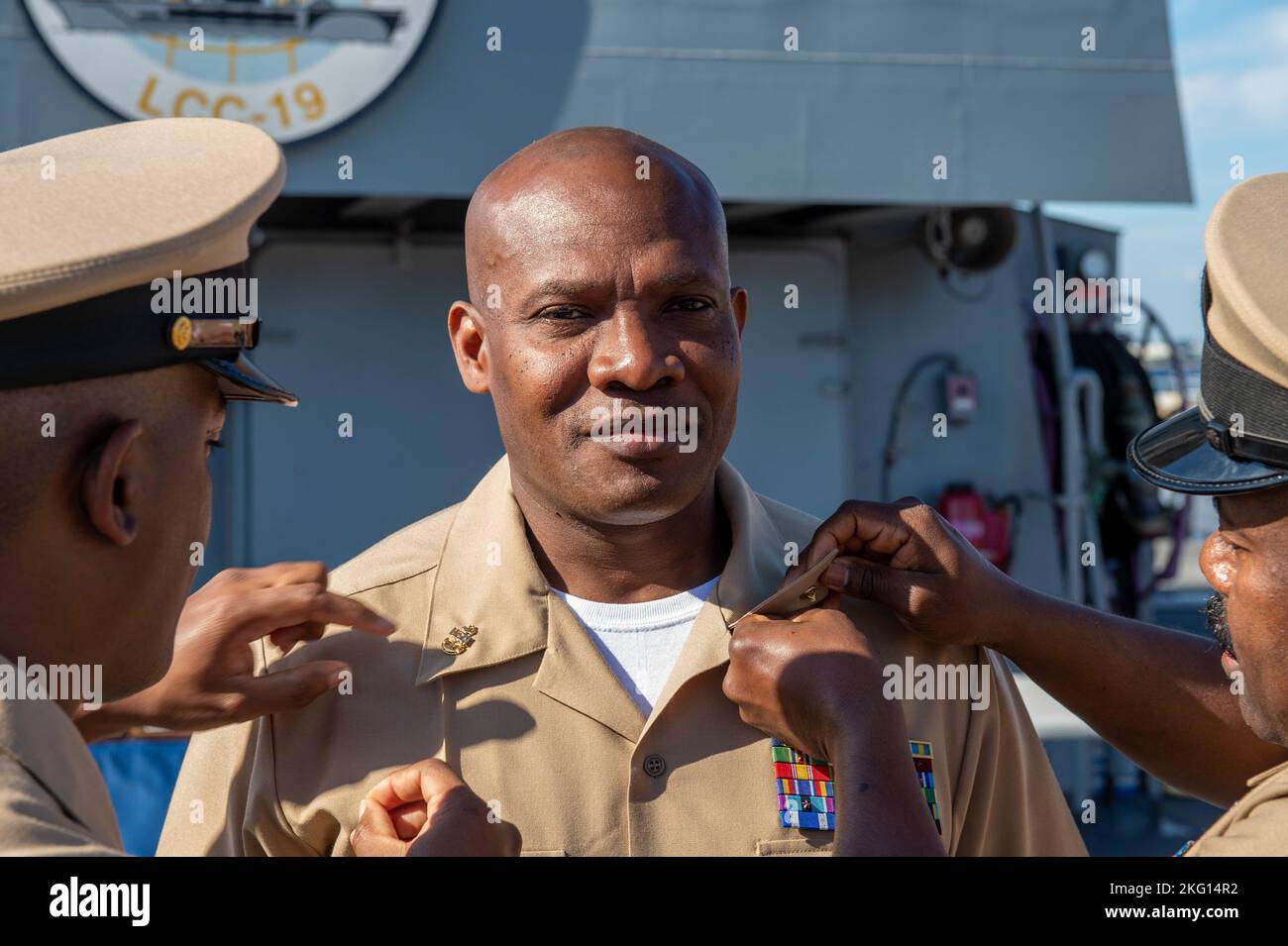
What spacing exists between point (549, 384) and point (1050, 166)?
14.9ft

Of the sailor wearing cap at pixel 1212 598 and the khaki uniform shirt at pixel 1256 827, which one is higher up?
the sailor wearing cap at pixel 1212 598

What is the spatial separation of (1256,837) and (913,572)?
0.63m

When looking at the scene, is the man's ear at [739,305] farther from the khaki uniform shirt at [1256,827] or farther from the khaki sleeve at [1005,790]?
the khaki uniform shirt at [1256,827]

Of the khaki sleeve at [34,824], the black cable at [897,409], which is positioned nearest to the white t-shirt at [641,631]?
the khaki sleeve at [34,824]

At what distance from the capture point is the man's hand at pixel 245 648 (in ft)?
6.48

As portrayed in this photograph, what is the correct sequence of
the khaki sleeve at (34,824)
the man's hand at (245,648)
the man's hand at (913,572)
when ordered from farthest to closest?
the man's hand at (913,572), the man's hand at (245,648), the khaki sleeve at (34,824)

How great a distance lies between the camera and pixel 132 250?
1518mm

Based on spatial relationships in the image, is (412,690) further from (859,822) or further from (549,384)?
(859,822)

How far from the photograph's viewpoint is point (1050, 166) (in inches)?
239

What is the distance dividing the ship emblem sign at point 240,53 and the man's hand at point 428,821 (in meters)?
3.92

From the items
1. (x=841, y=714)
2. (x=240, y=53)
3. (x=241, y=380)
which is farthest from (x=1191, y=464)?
(x=240, y=53)

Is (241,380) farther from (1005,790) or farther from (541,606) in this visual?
(1005,790)

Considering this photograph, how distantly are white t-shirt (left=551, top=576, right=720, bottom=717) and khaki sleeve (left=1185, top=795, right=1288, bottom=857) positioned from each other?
0.78m

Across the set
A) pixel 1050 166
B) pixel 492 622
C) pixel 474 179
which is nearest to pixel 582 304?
pixel 492 622
